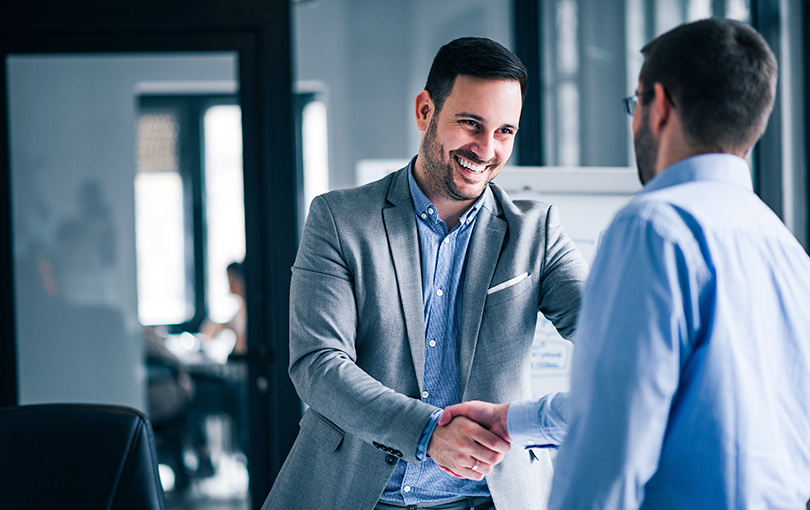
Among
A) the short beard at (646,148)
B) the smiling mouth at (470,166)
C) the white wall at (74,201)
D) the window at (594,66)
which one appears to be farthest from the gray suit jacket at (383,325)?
the window at (594,66)

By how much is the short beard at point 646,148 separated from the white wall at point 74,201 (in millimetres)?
1951

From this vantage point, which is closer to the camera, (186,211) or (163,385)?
(163,385)

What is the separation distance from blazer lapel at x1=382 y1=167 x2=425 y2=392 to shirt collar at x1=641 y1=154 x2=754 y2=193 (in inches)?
22.7

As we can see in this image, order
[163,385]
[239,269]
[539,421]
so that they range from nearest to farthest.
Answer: [539,421]
[239,269]
[163,385]

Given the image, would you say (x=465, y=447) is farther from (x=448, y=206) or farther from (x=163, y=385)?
(x=163, y=385)

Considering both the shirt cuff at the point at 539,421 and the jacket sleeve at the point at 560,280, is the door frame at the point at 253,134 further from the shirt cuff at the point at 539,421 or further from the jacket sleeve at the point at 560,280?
the shirt cuff at the point at 539,421

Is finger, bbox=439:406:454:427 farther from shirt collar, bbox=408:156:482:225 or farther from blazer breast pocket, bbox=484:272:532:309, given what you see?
shirt collar, bbox=408:156:482:225

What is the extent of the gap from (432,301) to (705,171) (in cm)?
64

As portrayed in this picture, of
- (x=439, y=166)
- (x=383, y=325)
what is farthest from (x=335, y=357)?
(x=439, y=166)

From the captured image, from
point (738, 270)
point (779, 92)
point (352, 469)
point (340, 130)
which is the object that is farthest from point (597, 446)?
point (340, 130)

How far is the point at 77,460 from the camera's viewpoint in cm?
128

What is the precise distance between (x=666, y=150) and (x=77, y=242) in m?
2.27

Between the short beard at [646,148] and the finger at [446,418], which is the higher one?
the short beard at [646,148]

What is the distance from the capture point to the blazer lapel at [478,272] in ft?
4.13
